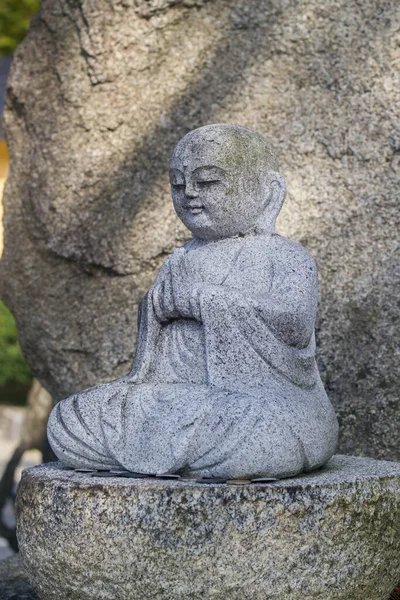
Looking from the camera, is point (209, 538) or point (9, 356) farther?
point (9, 356)

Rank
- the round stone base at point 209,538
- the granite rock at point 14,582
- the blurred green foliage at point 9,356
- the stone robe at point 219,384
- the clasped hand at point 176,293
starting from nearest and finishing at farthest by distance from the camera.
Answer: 1. the round stone base at point 209,538
2. the stone robe at point 219,384
3. the clasped hand at point 176,293
4. the granite rock at point 14,582
5. the blurred green foliage at point 9,356

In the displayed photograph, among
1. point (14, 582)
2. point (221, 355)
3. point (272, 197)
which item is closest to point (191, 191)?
point (272, 197)

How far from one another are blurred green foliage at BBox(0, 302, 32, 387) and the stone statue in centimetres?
845

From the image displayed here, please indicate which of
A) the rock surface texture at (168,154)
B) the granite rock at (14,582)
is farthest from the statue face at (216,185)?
the granite rock at (14,582)

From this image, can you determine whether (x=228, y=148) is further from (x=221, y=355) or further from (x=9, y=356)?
(x=9, y=356)

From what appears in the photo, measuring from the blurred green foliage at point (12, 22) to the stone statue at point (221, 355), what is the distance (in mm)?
9836

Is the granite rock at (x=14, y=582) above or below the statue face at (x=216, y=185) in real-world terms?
below

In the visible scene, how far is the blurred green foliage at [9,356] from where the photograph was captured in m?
12.5

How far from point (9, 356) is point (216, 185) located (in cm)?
879

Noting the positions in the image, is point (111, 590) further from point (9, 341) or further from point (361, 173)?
point (9, 341)

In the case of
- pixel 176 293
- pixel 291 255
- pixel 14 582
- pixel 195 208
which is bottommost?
pixel 14 582

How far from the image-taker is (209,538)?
11.4ft

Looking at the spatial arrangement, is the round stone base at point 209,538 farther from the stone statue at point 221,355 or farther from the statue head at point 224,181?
the statue head at point 224,181

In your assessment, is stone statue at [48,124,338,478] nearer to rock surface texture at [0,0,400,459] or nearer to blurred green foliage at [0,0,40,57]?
rock surface texture at [0,0,400,459]
